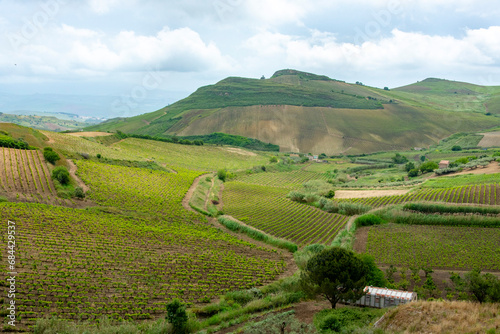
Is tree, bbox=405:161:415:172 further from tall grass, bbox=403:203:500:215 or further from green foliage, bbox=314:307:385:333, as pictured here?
green foliage, bbox=314:307:385:333

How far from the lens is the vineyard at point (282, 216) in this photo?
161ft

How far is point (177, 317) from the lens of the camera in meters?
22.0

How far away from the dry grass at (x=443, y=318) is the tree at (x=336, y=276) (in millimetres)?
3688

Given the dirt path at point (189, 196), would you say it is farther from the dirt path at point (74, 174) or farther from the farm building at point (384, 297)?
the farm building at point (384, 297)

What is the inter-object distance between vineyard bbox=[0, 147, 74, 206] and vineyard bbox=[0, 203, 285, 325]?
4431mm

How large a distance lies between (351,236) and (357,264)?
19770mm

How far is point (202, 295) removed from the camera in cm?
2862

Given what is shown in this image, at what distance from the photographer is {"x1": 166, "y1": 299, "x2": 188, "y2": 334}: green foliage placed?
2200 centimetres

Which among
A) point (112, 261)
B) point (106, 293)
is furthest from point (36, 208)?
point (106, 293)

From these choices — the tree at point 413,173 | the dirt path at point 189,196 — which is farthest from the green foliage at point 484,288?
the tree at point 413,173

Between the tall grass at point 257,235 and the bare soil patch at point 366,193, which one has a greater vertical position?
the bare soil patch at point 366,193

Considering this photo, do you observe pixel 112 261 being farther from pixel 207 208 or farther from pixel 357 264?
pixel 207 208

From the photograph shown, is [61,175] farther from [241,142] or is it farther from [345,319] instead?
[241,142]

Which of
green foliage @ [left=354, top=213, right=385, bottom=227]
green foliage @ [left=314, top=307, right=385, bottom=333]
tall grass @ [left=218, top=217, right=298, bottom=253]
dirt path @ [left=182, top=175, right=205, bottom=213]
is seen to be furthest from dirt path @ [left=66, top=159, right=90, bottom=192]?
green foliage @ [left=314, top=307, right=385, bottom=333]
